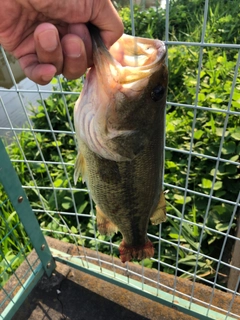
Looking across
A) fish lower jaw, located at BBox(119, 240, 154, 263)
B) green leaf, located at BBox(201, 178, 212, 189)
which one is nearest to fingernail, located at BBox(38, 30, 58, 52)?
fish lower jaw, located at BBox(119, 240, 154, 263)

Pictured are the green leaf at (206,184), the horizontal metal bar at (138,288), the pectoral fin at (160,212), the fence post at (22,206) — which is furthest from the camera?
the green leaf at (206,184)

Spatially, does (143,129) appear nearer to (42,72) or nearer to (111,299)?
(42,72)

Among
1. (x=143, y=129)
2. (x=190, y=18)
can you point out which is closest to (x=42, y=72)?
(x=143, y=129)

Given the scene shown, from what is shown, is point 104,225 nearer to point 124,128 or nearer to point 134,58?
point 124,128

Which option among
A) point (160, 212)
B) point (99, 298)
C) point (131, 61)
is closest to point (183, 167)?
point (99, 298)

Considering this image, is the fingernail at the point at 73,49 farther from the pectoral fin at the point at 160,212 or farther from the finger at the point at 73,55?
the pectoral fin at the point at 160,212

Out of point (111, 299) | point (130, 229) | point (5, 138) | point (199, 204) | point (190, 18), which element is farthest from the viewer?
point (190, 18)

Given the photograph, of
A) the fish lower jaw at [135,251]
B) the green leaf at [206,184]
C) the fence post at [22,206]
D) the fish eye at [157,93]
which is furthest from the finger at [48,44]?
the green leaf at [206,184]
